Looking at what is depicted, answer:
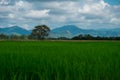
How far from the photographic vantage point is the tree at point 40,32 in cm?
9749

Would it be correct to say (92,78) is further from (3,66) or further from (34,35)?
(34,35)

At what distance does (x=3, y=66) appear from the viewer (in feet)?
15.4

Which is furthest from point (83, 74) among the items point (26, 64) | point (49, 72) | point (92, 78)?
point (26, 64)

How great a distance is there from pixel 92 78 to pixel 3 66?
1.57 metres

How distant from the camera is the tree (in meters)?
97.5

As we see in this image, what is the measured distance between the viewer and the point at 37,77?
403 cm

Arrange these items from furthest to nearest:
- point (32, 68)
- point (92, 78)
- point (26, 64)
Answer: point (26, 64) → point (32, 68) → point (92, 78)

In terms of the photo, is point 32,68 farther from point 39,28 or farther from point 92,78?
point 39,28

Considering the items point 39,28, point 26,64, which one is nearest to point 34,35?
point 39,28

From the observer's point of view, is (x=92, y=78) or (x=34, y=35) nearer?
(x=92, y=78)

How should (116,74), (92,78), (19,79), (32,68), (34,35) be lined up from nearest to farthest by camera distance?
(19,79), (92,78), (116,74), (32,68), (34,35)

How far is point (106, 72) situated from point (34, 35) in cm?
9608

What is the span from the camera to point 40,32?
322ft

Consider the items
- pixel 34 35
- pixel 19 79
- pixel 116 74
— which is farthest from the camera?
pixel 34 35
